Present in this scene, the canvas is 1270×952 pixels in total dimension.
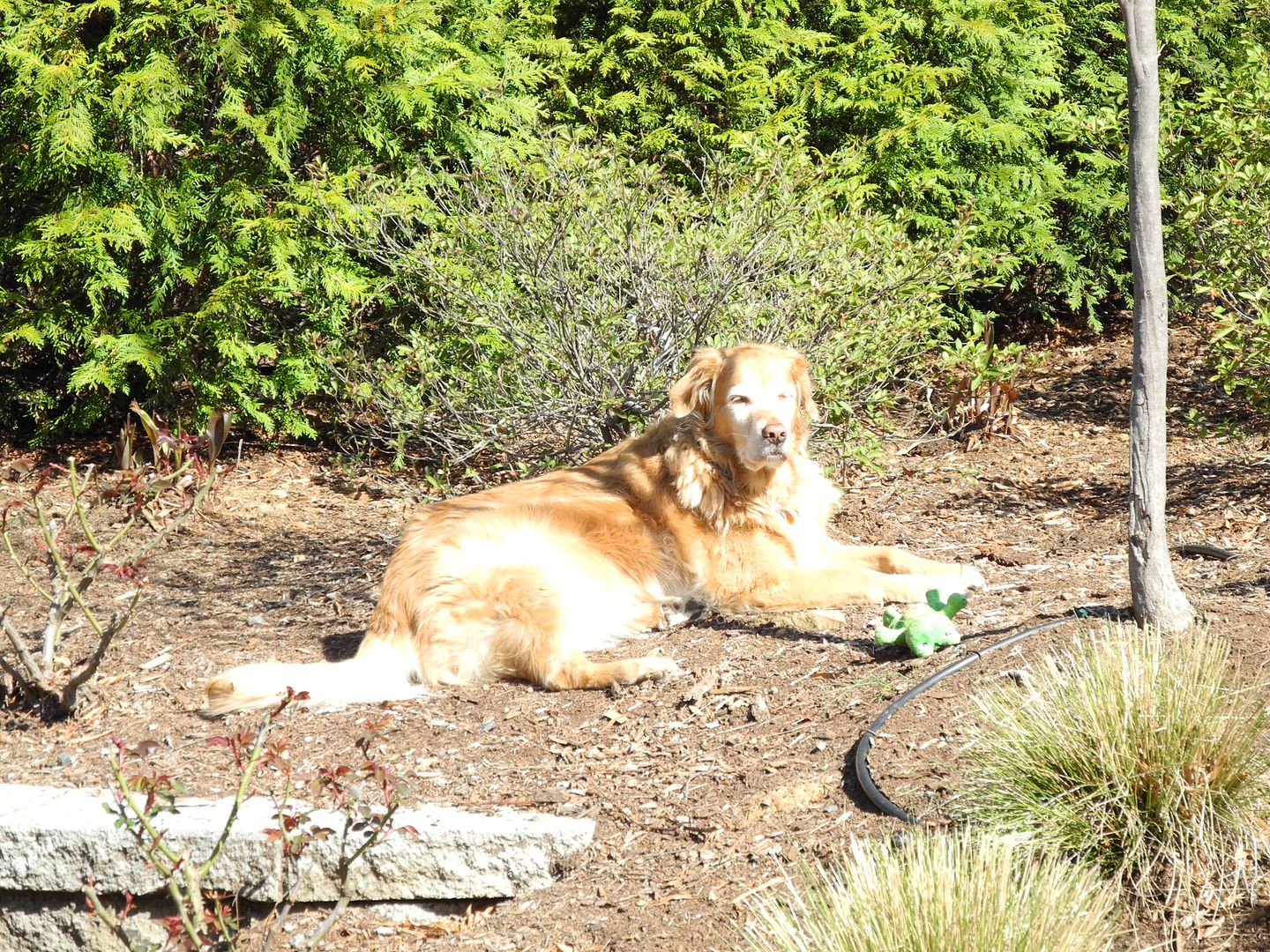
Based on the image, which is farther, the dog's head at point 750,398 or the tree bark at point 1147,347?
the dog's head at point 750,398

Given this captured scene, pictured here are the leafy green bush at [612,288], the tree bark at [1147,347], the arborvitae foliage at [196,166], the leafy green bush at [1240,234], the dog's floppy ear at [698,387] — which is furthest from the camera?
the arborvitae foliage at [196,166]

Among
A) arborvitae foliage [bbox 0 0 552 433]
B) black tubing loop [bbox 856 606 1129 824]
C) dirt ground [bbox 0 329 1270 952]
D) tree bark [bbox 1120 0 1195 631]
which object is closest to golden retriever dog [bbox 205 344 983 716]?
dirt ground [bbox 0 329 1270 952]

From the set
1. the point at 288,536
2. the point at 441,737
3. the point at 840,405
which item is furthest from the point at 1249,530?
the point at 288,536

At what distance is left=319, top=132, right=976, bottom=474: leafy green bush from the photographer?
20.2 feet

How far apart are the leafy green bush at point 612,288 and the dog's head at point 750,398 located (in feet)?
3.21

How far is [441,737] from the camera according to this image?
13.5 ft

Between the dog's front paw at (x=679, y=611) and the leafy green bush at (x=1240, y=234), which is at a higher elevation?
the leafy green bush at (x=1240, y=234)

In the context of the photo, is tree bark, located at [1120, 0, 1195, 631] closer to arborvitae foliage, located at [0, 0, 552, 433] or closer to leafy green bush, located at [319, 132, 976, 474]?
leafy green bush, located at [319, 132, 976, 474]

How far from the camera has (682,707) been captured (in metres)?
4.06

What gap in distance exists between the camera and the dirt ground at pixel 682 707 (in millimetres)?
3141

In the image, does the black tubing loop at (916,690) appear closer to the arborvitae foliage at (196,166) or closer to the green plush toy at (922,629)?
the green plush toy at (922,629)

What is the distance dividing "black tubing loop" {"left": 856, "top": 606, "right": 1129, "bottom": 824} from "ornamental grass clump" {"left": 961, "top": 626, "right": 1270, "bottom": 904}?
232mm

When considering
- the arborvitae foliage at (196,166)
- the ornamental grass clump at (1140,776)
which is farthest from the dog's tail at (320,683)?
the arborvitae foliage at (196,166)

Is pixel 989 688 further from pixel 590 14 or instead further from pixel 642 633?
pixel 590 14
